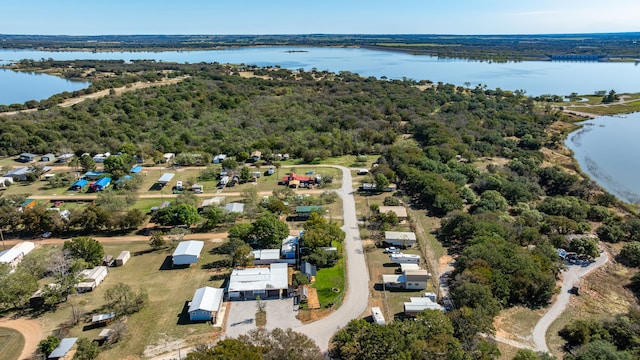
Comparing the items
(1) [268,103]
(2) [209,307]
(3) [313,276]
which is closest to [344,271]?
(3) [313,276]

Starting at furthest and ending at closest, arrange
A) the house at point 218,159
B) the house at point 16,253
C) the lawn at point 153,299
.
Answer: the house at point 218,159
the house at point 16,253
the lawn at point 153,299

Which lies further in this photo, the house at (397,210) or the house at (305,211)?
the house at (305,211)

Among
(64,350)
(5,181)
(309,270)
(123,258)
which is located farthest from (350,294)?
(5,181)

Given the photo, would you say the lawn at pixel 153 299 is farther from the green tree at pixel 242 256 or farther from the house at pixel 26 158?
the house at pixel 26 158

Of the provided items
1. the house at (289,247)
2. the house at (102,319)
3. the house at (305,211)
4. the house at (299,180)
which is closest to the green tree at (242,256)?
the house at (289,247)

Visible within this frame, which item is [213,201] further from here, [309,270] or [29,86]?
[29,86]

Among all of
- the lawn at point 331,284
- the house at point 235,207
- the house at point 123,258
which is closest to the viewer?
the lawn at point 331,284
